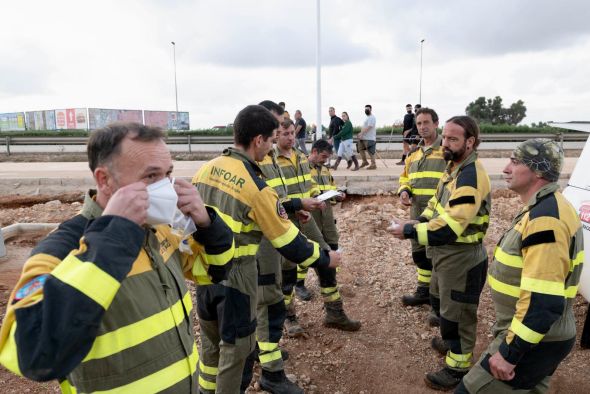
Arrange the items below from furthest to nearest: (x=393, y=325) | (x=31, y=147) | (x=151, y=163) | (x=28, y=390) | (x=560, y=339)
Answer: (x=31, y=147) < (x=393, y=325) < (x=28, y=390) < (x=560, y=339) < (x=151, y=163)

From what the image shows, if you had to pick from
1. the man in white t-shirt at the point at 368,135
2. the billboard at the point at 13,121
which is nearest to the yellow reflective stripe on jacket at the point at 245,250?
the man in white t-shirt at the point at 368,135

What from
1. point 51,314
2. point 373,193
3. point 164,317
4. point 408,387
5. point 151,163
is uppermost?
point 151,163

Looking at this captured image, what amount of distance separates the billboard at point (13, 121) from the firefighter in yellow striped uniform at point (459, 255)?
47.3 m

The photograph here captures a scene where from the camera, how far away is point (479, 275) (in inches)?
144

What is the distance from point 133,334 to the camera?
4.99 ft

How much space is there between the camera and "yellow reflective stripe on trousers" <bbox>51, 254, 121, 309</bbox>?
4.04 ft

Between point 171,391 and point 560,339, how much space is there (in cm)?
207

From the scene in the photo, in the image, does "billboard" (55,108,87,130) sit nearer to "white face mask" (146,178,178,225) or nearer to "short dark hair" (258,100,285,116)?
"short dark hair" (258,100,285,116)

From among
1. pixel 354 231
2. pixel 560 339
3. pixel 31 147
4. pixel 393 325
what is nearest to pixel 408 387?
pixel 393 325

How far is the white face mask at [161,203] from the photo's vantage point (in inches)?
61.7

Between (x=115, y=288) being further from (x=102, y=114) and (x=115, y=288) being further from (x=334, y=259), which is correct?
(x=102, y=114)

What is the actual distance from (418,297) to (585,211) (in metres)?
2.10

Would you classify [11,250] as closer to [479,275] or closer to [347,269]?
[347,269]

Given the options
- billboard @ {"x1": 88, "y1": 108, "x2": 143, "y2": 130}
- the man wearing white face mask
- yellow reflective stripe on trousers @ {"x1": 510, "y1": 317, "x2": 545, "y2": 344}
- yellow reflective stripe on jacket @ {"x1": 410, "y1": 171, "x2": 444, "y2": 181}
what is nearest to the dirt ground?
yellow reflective stripe on jacket @ {"x1": 410, "y1": 171, "x2": 444, "y2": 181}
